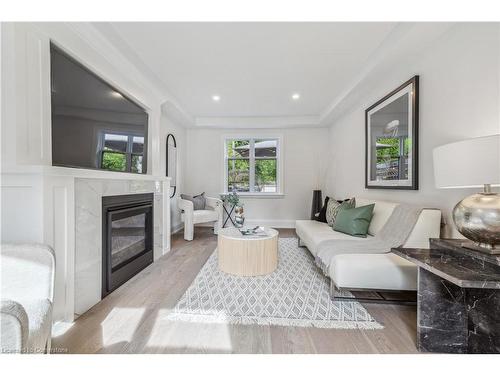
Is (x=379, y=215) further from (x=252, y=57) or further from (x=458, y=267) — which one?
(x=252, y=57)

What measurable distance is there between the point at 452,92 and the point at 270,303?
234 cm

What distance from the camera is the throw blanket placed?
6.19 ft

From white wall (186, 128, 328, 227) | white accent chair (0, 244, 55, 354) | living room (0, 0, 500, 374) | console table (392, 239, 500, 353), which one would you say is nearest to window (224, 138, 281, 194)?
white wall (186, 128, 328, 227)

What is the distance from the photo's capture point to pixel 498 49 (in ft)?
4.71

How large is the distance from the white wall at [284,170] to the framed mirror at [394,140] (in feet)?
6.10

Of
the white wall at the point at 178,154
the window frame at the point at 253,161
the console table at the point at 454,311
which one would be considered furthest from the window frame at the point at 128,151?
the console table at the point at 454,311

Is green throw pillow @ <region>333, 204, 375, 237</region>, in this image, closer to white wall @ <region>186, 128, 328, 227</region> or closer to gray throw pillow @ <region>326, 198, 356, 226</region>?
gray throw pillow @ <region>326, 198, 356, 226</region>

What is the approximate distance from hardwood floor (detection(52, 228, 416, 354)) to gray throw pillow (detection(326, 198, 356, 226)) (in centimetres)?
142

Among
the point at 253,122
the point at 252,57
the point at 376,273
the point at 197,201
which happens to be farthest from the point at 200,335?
the point at 253,122

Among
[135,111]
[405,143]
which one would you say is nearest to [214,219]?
[135,111]

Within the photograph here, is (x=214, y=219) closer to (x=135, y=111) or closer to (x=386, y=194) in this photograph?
(x=135, y=111)

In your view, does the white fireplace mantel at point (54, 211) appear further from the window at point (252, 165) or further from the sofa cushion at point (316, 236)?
the window at point (252, 165)

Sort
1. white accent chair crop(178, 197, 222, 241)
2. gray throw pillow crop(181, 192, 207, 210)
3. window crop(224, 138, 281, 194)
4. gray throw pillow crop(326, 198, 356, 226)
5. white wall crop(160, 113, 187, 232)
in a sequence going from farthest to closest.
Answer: window crop(224, 138, 281, 194) → gray throw pillow crop(181, 192, 207, 210) → white wall crop(160, 113, 187, 232) → white accent chair crop(178, 197, 222, 241) → gray throw pillow crop(326, 198, 356, 226)

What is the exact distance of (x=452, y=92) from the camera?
1.78m
